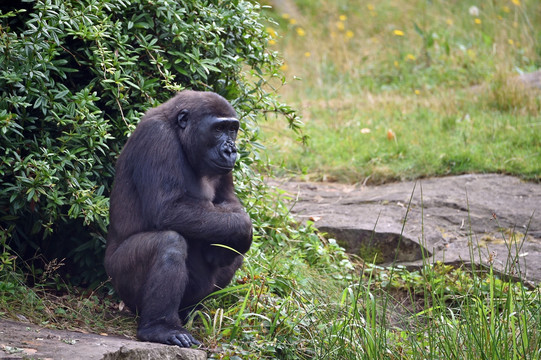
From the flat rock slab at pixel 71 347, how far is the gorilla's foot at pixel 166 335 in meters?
0.15

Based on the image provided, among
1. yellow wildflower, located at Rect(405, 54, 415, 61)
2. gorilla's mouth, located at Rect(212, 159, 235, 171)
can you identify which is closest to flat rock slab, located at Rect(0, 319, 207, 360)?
gorilla's mouth, located at Rect(212, 159, 235, 171)

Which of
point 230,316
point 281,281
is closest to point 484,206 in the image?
point 281,281

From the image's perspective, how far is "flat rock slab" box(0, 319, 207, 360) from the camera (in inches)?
128

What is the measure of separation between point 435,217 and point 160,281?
11.3 ft

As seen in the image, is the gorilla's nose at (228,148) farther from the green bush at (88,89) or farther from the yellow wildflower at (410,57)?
the yellow wildflower at (410,57)

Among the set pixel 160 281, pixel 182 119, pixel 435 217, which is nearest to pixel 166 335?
pixel 160 281

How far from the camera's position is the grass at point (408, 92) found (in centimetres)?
788

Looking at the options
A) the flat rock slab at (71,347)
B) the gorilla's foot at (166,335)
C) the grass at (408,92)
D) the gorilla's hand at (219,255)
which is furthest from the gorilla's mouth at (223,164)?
the grass at (408,92)

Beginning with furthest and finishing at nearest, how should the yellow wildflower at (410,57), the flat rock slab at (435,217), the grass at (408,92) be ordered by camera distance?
the yellow wildflower at (410,57), the grass at (408,92), the flat rock slab at (435,217)

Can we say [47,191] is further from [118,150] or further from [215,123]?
[215,123]

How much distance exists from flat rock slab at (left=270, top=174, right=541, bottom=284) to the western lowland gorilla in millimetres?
1618

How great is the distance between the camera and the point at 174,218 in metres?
4.05

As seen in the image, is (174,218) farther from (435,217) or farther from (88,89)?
(435,217)

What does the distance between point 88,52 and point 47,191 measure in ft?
3.24
